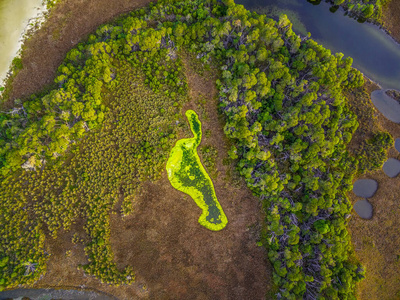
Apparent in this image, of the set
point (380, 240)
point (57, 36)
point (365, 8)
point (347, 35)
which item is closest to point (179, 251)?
point (380, 240)

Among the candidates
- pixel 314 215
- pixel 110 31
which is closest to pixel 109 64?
pixel 110 31

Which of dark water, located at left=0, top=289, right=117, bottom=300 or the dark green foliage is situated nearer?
dark water, located at left=0, top=289, right=117, bottom=300

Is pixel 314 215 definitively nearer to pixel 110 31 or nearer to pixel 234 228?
pixel 234 228

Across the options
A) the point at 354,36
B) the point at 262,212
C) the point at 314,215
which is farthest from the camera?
the point at 354,36

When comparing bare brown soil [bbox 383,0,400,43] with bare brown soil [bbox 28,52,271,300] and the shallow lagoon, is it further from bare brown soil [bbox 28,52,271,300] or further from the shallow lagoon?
the shallow lagoon

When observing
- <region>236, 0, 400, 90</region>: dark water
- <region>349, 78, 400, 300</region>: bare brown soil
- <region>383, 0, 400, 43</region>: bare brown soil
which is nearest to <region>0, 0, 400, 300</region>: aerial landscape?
<region>349, 78, 400, 300</region>: bare brown soil

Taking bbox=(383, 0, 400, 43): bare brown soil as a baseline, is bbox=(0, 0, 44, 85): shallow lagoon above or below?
below
